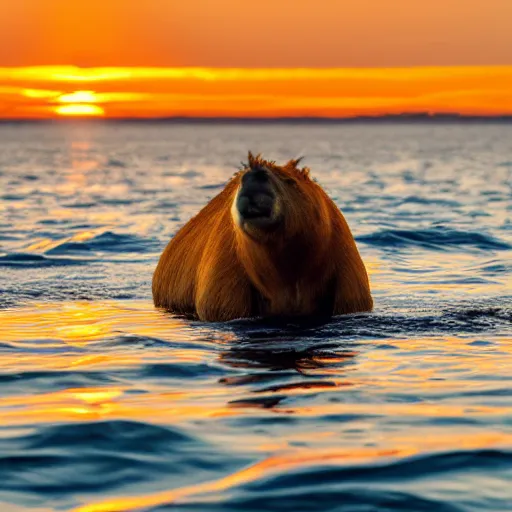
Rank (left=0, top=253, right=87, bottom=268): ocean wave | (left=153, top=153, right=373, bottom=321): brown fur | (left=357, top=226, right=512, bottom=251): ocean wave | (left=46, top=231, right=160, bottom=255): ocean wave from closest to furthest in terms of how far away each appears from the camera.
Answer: (left=153, top=153, right=373, bottom=321): brown fur
(left=0, top=253, right=87, bottom=268): ocean wave
(left=46, top=231, right=160, bottom=255): ocean wave
(left=357, top=226, right=512, bottom=251): ocean wave

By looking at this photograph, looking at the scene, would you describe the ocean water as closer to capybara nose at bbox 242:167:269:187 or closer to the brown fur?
the brown fur

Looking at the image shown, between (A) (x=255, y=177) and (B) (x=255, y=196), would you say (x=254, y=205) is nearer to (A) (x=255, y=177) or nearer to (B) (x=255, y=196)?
(B) (x=255, y=196)

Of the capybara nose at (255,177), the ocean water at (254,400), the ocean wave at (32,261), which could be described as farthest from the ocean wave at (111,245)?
the capybara nose at (255,177)

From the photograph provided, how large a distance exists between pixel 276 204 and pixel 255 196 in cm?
25

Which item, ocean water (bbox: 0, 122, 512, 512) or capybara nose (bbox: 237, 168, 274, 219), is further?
capybara nose (bbox: 237, 168, 274, 219)

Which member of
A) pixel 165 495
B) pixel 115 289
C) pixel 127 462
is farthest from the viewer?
pixel 115 289

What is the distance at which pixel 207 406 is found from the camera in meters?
7.12

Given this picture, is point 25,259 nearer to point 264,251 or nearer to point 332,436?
point 264,251

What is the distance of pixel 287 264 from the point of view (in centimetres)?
985

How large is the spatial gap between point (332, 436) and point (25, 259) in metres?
10.9

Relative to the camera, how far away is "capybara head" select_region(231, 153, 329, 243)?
9.13 meters

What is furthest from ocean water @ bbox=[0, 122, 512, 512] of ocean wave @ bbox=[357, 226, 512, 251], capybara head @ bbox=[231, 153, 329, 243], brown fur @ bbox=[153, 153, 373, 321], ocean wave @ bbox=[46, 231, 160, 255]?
ocean wave @ bbox=[357, 226, 512, 251]

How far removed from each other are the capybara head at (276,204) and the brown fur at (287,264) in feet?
0.04

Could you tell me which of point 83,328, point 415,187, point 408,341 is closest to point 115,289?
point 83,328
